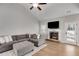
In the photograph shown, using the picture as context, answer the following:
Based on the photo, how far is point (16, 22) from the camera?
2.07 metres

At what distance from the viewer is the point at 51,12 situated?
2320mm

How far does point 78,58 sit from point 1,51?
79.1 inches

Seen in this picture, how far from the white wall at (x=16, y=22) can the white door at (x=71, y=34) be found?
1738mm

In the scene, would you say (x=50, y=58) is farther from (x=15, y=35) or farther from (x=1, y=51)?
(x=1, y=51)

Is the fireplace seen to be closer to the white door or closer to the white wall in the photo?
the white door

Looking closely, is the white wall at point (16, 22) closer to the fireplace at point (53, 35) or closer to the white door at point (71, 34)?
the fireplace at point (53, 35)

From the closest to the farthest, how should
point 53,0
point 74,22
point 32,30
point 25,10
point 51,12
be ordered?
point 53,0 < point 25,10 < point 32,30 < point 51,12 < point 74,22

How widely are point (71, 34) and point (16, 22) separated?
8.20ft

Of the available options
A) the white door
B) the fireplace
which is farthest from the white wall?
the white door

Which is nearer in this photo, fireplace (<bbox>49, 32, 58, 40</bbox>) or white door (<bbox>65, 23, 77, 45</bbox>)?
fireplace (<bbox>49, 32, 58, 40</bbox>)

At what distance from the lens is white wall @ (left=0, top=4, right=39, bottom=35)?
1973 millimetres

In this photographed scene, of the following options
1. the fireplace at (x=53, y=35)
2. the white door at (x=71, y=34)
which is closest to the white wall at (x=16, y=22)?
the fireplace at (x=53, y=35)

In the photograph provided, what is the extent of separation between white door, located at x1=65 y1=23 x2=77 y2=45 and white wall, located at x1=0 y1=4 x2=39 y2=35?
5.70ft

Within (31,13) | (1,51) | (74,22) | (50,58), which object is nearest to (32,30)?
(31,13)
